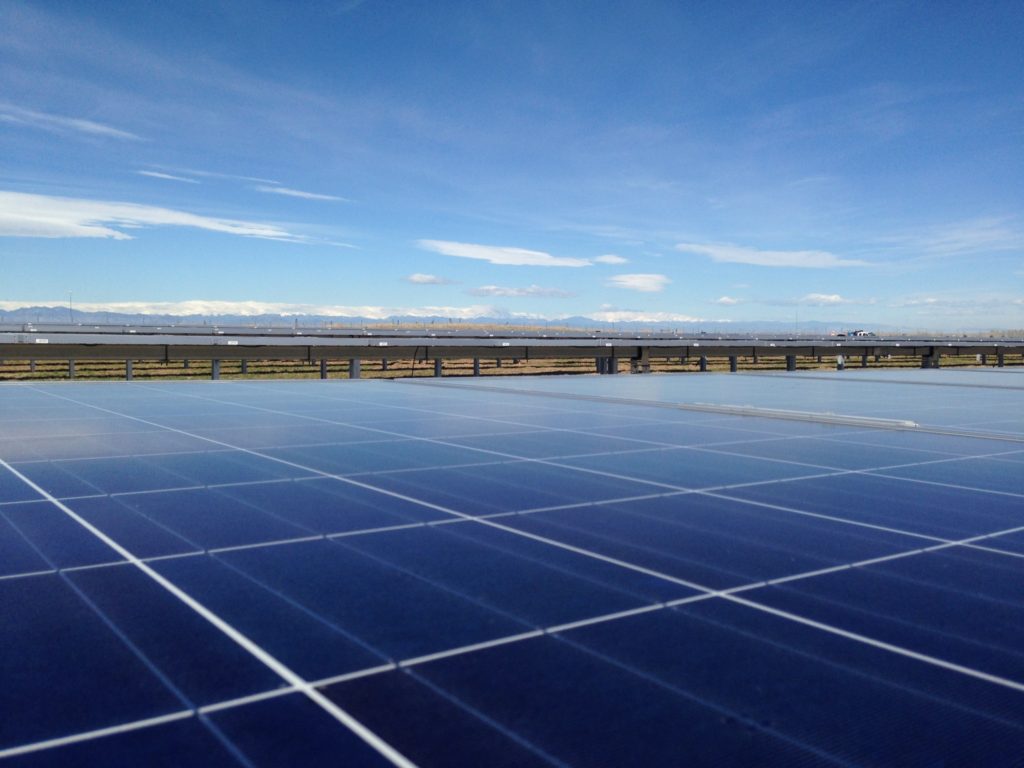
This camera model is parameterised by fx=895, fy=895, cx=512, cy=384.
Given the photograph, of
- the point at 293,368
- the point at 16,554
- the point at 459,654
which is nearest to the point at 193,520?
the point at 16,554

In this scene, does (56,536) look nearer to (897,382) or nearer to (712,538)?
(712,538)

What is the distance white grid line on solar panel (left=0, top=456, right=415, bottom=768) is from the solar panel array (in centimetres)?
2

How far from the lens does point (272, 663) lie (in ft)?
19.3

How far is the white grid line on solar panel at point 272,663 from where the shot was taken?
15.8 feet

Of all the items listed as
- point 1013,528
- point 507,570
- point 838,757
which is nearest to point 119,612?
point 507,570

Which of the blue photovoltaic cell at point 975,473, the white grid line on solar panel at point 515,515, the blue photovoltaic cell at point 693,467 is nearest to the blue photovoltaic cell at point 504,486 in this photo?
the white grid line on solar panel at point 515,515

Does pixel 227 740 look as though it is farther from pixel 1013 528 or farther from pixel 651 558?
pixel 1013 528

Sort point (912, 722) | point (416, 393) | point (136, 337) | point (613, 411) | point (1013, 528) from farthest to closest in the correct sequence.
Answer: point (136, 337), point (416, 393), point (613, 411), point (1013, 528), point (912, 722)

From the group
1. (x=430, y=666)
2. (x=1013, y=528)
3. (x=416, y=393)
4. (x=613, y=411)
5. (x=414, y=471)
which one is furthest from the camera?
(x=416, y=393)

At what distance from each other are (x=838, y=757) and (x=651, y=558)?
390cm

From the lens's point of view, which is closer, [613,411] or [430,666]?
[430,666]

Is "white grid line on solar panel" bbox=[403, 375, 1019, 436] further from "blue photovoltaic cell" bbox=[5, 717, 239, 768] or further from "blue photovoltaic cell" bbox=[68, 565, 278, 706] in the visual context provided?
"blue photovoltaic cell" bbox=[5, 717, 239, 768]

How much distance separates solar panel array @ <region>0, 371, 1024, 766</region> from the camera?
4.96 metres

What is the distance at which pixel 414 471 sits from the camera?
44.5ft
